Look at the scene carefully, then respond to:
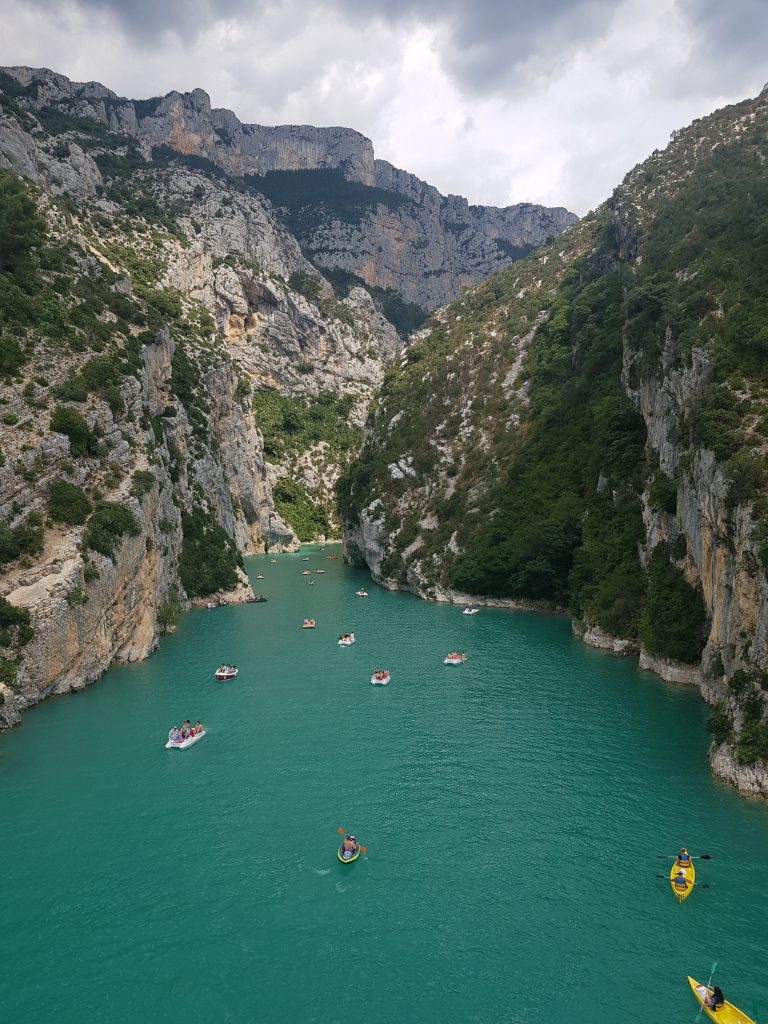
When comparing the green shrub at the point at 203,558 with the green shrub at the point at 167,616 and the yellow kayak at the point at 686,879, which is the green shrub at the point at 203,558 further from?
the yellow kayak at the point at 686,879

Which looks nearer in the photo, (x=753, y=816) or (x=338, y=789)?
(x=753, y=816)

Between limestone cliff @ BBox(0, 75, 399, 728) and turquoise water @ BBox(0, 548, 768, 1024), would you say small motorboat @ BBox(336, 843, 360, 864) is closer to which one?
turquoise water @ BBox(0, 548, 768, 1024)

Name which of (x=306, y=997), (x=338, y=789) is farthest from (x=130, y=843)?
(x=306, y=997)

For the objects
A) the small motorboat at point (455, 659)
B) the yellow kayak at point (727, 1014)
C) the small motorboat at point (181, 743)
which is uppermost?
the yellow kayak at point (727, 1014)

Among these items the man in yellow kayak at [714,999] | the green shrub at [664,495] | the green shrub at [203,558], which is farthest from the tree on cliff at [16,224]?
the man in yellow kayak at [714,999]

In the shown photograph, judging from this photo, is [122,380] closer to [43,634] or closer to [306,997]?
[43,634]

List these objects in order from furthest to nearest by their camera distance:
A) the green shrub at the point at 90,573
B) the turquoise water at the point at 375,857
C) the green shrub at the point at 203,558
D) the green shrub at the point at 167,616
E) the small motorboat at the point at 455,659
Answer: the green shrub at the point at 203,558, the green shrub at the point at 167,616, the small motorboat at the point at 455,659, the green shrub at the point at 90,573, the turquoise water at the point at 375,857
